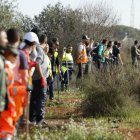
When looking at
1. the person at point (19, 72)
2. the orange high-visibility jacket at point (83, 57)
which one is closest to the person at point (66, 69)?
the orange high-visibility jacket at point (83, 57)

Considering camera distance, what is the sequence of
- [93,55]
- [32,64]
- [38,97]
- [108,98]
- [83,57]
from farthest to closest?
[93,55] < [83,57] < [108,98] < [38,97] < [32,64]

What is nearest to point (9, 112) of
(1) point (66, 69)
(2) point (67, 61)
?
(1) point (66, 69)

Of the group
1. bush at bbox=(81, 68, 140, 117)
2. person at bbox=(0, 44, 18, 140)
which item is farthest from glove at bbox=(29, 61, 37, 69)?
bush at bbox=(81, 68, 140, 117)

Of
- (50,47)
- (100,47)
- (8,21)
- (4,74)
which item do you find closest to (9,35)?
(4,74)

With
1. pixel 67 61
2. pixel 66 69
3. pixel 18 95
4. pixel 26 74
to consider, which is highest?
pixel 26 74

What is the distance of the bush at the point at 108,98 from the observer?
41.9 ft

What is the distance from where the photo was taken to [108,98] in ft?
42.4

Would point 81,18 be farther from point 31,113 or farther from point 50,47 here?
point 31,113

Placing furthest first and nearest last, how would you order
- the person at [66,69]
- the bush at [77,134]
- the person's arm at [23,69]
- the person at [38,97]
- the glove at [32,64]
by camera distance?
the person at [66,69] → the person at [38,97] → the glove at [32,64] → the bush at [77,134] → the person's arm at [23,69]

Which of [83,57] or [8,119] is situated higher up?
[8,119]

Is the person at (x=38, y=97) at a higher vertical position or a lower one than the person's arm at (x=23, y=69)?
lower

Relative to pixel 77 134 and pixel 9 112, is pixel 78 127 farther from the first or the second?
pixel 9 112

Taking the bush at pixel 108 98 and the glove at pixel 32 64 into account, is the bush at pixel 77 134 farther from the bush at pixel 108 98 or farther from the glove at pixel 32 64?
the bush at pixel 108 98

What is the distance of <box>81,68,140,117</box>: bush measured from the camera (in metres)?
12.8
